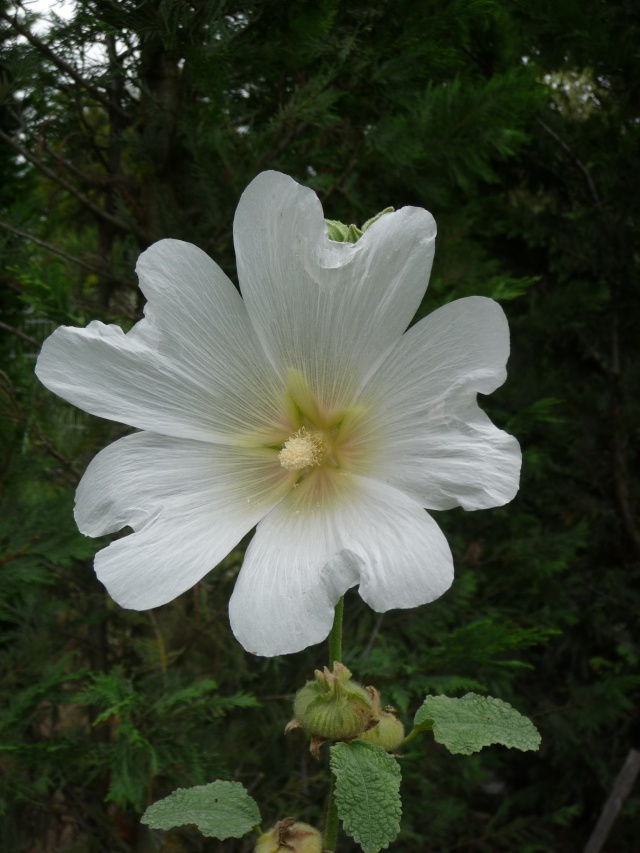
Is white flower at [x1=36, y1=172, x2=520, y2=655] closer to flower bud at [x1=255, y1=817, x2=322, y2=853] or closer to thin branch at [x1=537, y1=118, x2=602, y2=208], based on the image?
flower bud at [x1=255, y1=817, x2=322, y2=853]

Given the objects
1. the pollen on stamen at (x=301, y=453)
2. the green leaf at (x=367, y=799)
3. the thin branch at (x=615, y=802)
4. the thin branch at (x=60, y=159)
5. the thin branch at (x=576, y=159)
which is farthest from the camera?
the thin branch at (x=576, y=159)

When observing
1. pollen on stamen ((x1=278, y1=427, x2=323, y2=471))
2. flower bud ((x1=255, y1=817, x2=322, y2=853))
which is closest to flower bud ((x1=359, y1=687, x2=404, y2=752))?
flower bud ((x1=255, y1=817, x2=322, y2=853))

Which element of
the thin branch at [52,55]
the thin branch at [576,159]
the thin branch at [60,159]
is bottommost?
the thin branch at [60,159]

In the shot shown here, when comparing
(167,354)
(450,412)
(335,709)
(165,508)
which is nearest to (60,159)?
(167,354)

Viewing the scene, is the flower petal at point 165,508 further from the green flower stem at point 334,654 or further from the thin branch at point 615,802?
the thin branch at point 615,802

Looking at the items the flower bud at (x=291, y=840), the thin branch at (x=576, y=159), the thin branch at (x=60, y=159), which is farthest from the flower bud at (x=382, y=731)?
the thin branch at (x=576, y=159)

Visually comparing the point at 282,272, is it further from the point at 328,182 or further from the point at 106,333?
the point at 328,182

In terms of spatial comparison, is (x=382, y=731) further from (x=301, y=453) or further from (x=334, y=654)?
(x=301, y=453)
